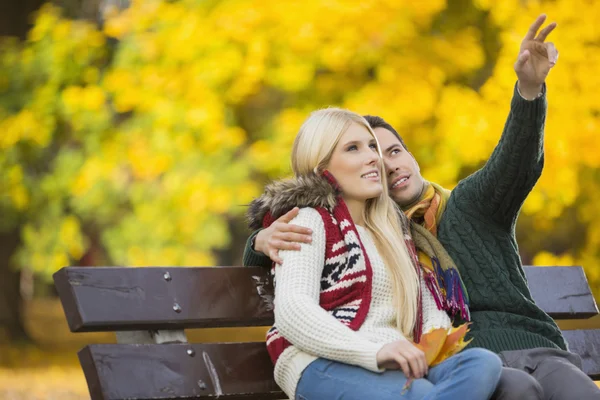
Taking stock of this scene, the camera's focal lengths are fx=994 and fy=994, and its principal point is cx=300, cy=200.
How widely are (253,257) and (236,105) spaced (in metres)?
6.10

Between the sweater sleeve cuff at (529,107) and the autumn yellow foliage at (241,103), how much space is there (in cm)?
424

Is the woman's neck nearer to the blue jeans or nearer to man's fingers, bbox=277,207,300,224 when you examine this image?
man's fingers, bbox=277,207,300,224

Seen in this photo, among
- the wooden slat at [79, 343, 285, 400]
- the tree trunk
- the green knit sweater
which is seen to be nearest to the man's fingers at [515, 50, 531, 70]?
the green knit sweater

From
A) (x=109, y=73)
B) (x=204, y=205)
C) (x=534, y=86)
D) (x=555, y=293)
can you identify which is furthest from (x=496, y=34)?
(x=534, y=86)

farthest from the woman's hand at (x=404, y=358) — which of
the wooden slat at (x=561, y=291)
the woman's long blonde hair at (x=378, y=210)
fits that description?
the wooden slat at (x=561, y=291)

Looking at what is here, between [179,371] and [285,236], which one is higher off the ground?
[285,236]

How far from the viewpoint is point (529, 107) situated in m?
3.21

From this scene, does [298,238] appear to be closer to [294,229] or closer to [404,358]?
[294,229]

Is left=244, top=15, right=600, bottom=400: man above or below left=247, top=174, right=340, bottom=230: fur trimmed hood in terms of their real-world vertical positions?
below

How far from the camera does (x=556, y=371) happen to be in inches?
118

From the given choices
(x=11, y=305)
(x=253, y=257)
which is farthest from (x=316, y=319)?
(x=11, y=305)

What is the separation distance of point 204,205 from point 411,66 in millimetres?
2603

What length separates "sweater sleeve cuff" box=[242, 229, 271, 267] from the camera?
340 centimetres

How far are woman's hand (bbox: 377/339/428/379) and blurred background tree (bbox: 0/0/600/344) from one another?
190 inches
